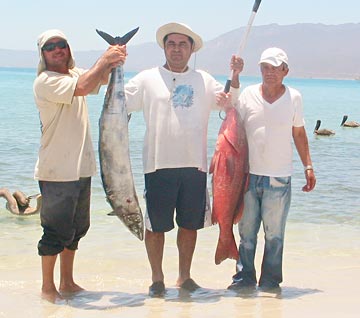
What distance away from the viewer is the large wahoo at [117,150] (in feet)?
17.9

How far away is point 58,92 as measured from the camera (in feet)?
17.8

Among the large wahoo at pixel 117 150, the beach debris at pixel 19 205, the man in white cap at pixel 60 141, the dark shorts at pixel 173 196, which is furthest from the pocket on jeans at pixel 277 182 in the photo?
the beach debris at pixel 19 205

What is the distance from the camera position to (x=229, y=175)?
5.90 m

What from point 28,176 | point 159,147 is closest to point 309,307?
point 159,147

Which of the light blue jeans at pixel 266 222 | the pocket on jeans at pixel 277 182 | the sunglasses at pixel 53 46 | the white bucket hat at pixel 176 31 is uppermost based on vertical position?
the white bucket hat at pixel 176 31

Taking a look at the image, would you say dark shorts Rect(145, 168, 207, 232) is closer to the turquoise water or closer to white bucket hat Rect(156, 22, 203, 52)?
white bucket hat Rect(156, 22, 203, 52)

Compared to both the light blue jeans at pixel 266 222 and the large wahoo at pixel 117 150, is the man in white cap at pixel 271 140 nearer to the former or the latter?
the light blue jeans at pixel 266 222

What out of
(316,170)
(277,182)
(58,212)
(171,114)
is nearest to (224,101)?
(171,114)

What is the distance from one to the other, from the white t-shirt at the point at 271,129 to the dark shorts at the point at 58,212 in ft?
4.71

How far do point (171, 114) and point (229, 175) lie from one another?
70 cm

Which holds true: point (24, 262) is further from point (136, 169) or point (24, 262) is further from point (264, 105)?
point (136, 169)

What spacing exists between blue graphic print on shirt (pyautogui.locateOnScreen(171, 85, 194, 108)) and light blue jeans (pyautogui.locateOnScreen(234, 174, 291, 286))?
2.74ft

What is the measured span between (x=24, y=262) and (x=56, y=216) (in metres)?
2.41

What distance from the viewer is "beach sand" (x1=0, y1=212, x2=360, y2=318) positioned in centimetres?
571
